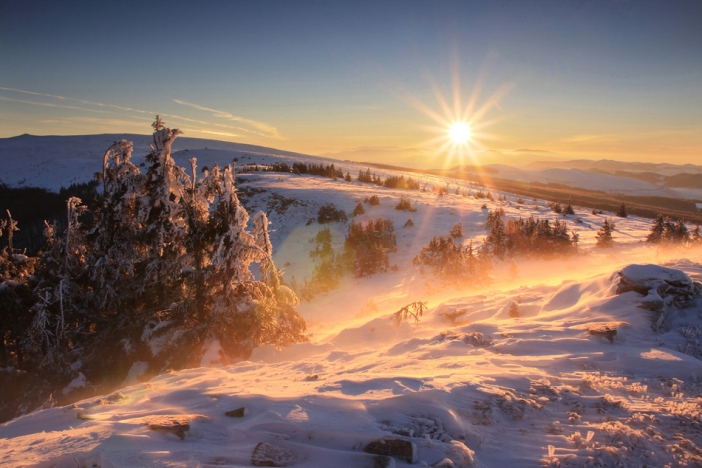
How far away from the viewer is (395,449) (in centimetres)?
313

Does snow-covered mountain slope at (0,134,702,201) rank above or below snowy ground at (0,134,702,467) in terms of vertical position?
above

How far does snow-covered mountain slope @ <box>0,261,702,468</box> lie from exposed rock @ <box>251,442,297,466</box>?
0.04 ft

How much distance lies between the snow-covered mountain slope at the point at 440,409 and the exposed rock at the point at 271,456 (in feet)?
0.04

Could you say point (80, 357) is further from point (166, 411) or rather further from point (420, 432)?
point (420, 432)

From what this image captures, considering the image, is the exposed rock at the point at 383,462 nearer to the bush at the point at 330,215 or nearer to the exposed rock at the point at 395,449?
the exposed rock at the point at 395,449

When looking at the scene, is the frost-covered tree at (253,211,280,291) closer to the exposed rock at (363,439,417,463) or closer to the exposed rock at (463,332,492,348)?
the exposed rock at (463,332,492,348)

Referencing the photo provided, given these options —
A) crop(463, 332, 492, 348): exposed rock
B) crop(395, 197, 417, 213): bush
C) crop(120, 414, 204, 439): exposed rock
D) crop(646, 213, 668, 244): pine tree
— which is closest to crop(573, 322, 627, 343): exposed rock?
crop(463, 332, 492, 348): exposed rock

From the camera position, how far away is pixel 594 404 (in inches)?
157

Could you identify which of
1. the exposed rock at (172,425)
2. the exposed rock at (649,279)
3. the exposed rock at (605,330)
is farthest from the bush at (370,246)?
the exposed rock at (172,425)

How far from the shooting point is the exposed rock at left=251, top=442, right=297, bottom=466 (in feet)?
9.99

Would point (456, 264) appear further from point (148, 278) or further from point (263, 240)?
point (148, 278)

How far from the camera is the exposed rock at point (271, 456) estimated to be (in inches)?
120

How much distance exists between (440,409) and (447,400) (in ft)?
0.77

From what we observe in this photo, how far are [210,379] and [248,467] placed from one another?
3.06 m
